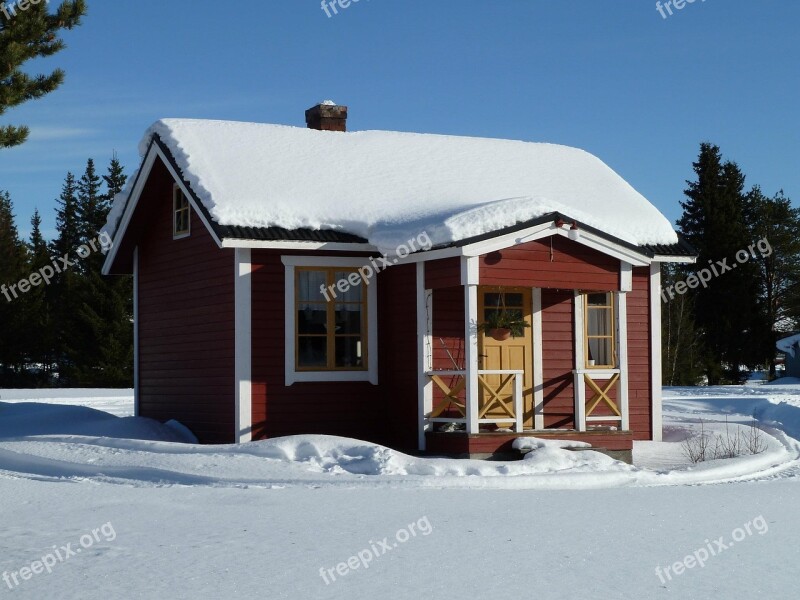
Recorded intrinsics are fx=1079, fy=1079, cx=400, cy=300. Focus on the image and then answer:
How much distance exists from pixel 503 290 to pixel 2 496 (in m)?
8.06

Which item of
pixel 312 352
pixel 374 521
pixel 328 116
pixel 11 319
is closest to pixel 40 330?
pixel 11 319

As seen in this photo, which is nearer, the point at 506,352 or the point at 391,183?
the point at 506,352

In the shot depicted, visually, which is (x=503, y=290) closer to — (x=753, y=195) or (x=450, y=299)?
(x=450, y=299)

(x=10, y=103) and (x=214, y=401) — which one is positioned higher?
(x=10, y=103)

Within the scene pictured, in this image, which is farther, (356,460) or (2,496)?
(356,460)

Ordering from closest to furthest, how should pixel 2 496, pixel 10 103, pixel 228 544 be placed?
pixel 228 544 → pixel 2 496 → pixel 10 103

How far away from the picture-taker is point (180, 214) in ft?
57.6

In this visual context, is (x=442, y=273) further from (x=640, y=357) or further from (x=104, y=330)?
(x=104, y=330)

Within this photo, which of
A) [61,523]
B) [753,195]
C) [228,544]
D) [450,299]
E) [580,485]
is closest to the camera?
[228,544]

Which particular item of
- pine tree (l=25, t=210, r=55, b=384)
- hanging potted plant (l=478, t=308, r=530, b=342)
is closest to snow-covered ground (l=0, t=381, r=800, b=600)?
hanging potted plant (l=478, t=308, r=530, b=342)

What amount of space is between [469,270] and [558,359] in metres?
3.16

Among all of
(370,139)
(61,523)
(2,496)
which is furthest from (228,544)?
(370,139)

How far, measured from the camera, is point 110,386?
43.7 metres

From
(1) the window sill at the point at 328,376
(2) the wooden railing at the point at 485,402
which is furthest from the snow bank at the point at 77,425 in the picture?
(2) the wooden railing at the point at 485,402
